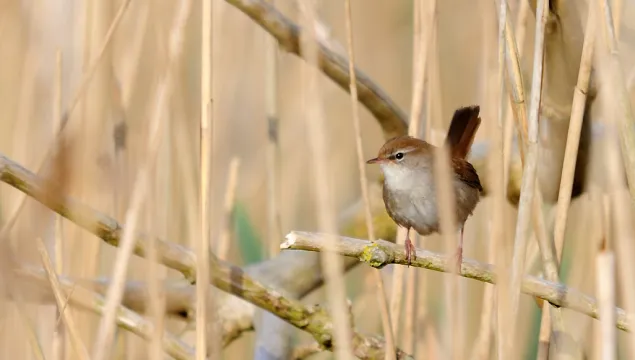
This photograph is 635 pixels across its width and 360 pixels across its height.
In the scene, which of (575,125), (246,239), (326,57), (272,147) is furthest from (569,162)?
(246,239)

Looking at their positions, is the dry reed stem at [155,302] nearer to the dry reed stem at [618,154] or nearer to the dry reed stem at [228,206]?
the dry reed stem at [228,206]

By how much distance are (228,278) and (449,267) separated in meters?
0.59

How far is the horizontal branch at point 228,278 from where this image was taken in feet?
4.59

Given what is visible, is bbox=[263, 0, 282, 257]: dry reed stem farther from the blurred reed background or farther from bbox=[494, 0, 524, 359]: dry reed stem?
bbox=[494, 0, 524, 359]: dry reed stem

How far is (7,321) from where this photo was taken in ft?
5.52

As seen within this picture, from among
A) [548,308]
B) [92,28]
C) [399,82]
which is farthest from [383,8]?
[548,308]

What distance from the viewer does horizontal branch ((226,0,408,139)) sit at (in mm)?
1840

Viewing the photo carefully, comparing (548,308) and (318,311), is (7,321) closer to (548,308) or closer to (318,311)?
(318,311)

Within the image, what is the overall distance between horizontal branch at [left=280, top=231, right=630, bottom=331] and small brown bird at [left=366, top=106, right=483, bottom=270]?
473 millimetres

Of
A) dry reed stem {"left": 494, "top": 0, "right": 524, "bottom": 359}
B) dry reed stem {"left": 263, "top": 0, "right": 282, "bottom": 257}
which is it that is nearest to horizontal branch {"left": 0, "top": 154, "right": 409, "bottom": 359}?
dry reed stem {"left": 263, "top": 0, "right": 282, "bottom": 257}

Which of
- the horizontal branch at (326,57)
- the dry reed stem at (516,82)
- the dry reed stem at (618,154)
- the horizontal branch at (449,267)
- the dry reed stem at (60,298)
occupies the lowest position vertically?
the dry reed stem at (60,298)

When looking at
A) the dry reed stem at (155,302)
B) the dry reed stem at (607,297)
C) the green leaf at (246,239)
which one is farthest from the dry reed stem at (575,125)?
the green leaf at (246,239)

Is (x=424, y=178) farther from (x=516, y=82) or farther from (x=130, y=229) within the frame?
(x=130, y=229)

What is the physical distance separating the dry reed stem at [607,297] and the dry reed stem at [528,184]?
0.55 feet
